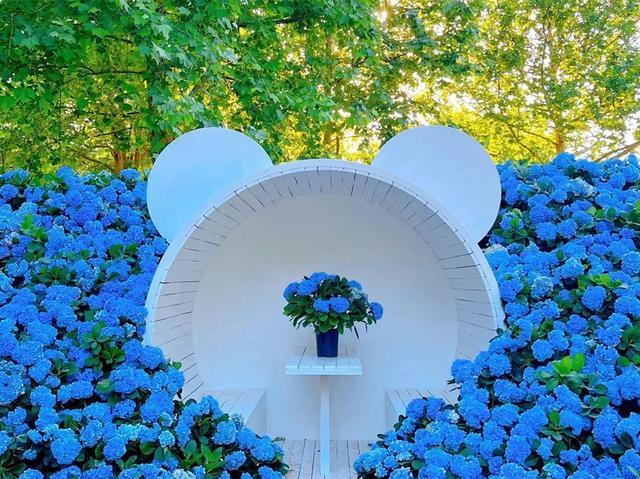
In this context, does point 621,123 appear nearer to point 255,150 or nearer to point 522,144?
point 522,144

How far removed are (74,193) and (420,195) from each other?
2352mm

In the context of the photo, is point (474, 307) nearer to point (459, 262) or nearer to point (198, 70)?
point (459, 262)

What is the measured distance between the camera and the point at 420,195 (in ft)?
9.47

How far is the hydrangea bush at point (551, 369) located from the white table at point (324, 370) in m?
0.42

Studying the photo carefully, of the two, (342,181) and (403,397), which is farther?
(403,397)

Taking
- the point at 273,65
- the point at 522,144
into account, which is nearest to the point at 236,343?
the point at 273,65

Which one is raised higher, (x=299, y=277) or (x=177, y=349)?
(x=299, y=277)

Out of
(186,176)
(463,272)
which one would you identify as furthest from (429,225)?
(186,176)

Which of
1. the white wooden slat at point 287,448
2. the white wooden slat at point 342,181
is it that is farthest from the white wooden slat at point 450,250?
the white wooden slat at point 287,448

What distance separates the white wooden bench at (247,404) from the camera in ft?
10.9

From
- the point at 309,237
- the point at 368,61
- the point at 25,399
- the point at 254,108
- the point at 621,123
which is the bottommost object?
the point at 25,399

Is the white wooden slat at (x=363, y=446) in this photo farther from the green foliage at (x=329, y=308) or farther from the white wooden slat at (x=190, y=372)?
the white wooden slat at (x=190, y=372)

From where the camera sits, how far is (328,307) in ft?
10.3

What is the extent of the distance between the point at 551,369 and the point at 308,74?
235 inches
